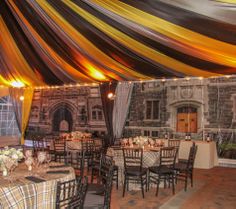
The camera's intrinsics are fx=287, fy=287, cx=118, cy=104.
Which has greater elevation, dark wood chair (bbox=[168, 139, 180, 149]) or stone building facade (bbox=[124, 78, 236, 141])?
stone building facade (bbox=[124, 78, 236, 141])

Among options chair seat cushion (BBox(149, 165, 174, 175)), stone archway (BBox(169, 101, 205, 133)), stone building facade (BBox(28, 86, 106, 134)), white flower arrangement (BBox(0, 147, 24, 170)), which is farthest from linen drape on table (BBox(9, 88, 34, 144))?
white flower arrangement (BBox(0, 147, 24, 170))

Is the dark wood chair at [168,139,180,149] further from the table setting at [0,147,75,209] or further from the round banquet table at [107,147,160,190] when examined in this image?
the table setting at [0,147,75,209]

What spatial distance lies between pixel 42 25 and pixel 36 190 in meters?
2.46

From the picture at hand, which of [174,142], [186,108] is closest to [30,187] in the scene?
[174,142]

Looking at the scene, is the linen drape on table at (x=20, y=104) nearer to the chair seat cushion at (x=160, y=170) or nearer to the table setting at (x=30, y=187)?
the chair seat cushion at (x=160, y=170)

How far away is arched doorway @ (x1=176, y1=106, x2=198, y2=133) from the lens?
10.5 m

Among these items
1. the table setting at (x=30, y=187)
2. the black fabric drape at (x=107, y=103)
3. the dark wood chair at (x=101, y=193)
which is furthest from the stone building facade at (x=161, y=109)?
the table setting at (x=30, y=187)

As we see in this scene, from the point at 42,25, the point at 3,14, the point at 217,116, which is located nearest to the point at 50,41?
the point at 42,25

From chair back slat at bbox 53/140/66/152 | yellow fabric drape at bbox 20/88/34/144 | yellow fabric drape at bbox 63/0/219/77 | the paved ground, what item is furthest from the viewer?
yellow fabric drape at bbox 20/88/34/144

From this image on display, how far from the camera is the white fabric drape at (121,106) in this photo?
10.5m

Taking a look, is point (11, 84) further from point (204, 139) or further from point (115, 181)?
point (204, 139)

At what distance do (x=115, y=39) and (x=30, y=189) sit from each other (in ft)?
7.78

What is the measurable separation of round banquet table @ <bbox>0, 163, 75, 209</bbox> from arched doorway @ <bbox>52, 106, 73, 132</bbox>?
9.73 m

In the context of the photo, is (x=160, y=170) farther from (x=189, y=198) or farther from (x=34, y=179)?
(x=34, y=179)
